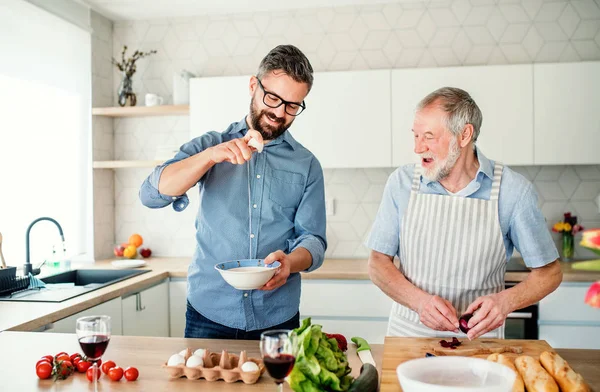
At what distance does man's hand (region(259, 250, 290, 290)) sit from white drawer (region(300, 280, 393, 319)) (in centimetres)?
166

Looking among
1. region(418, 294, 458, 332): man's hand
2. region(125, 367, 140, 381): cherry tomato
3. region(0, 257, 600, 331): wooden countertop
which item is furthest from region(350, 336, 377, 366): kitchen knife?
region(0, 257, 600, 331): wooden countertop

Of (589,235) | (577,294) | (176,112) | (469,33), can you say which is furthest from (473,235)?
(176,112)

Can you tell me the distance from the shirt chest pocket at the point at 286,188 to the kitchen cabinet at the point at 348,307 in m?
1.44

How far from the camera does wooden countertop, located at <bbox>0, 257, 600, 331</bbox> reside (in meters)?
2.27

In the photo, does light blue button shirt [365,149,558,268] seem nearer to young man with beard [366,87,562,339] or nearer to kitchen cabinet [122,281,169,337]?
young man with beard [366,87,562,339]

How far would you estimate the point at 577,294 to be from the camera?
10.3 feet

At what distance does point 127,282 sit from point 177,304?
493 mm

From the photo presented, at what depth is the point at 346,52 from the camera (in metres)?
3.89

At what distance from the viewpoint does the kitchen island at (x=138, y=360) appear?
136cm

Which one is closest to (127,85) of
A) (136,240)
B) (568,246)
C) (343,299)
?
(136,240)

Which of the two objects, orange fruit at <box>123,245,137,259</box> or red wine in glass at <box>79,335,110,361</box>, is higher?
red wine in glass at <box>79,335,110,361</box>

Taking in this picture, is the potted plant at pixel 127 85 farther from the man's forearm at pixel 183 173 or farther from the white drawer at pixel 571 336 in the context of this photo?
the white drawer at pixel 571 336

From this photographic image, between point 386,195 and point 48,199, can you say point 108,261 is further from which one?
point 386,195

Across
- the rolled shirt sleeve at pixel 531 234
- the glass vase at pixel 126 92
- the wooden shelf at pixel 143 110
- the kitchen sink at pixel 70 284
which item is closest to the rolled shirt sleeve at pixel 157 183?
the kitchen sink at pixel 70 284
